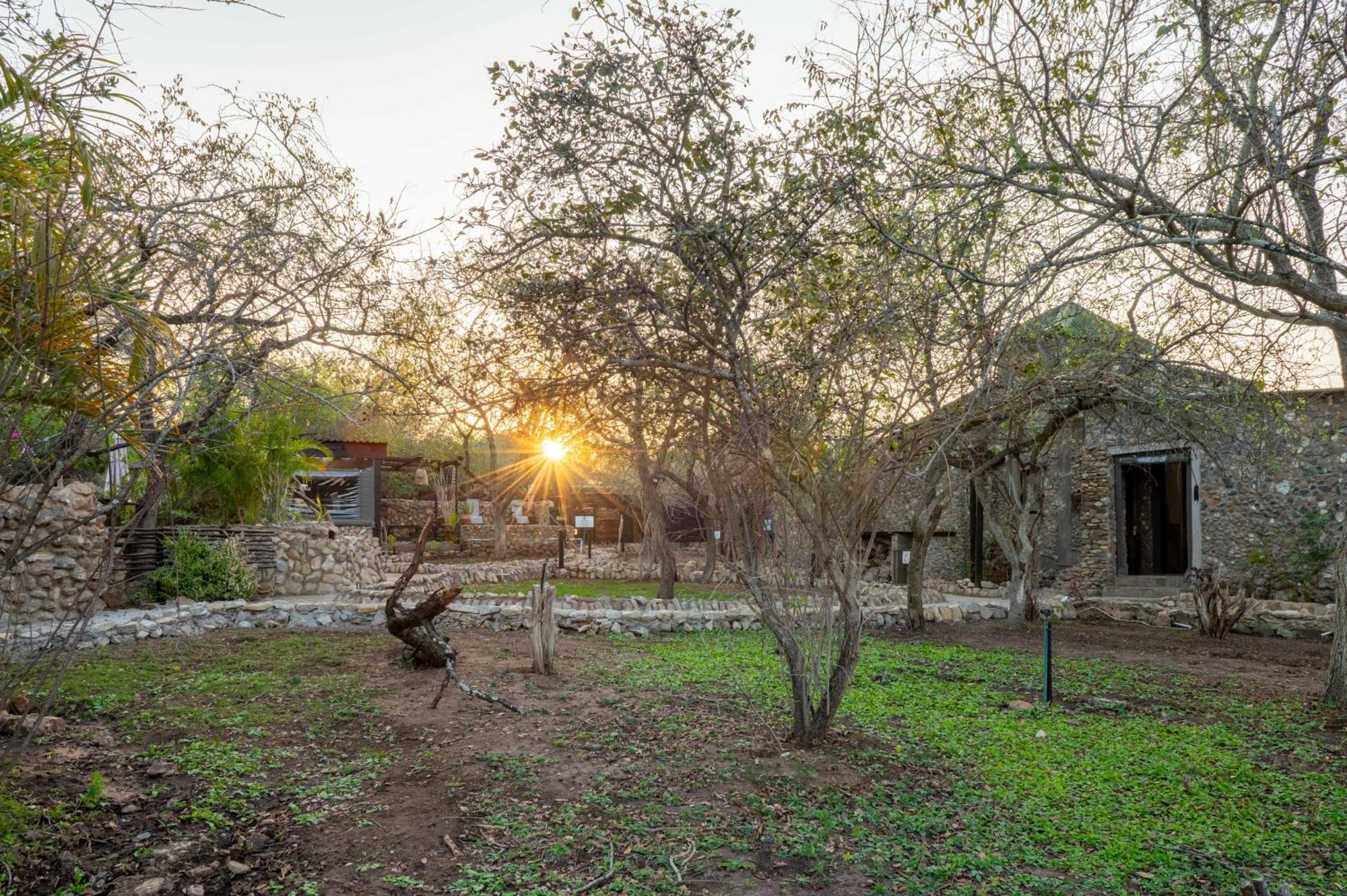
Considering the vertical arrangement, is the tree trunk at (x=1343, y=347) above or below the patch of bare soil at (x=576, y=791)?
above

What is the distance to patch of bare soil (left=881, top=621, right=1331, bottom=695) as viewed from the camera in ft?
26.0

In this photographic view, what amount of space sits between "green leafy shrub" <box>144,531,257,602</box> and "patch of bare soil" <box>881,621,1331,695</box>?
8561mm

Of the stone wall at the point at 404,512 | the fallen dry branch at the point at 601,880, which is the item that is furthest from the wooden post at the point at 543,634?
the stone wall at the point at 404,512

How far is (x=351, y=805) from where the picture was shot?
4277 mm

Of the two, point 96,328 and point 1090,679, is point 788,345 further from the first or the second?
point 1090,679

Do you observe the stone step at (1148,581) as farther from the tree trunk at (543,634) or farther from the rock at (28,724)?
the rock at (28,724)

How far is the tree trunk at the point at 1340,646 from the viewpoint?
6.40 m

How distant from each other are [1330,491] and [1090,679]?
658cm

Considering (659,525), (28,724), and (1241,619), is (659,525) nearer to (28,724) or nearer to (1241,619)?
(1241,619)

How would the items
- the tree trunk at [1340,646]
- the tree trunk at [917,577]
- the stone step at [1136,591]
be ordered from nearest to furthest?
the tree trunk at [1340,646]
the tree trunk at [917,577]
the stone step at [1136,591]

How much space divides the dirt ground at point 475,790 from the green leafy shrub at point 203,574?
15.1 feet

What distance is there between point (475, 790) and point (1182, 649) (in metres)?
8.61

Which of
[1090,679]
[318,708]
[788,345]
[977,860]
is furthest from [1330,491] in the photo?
[318,708]

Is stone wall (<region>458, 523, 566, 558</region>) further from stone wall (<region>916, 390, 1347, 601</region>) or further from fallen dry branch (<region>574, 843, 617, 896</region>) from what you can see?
fallen dry branch (<region>574, 843, 617, 896</region>)
